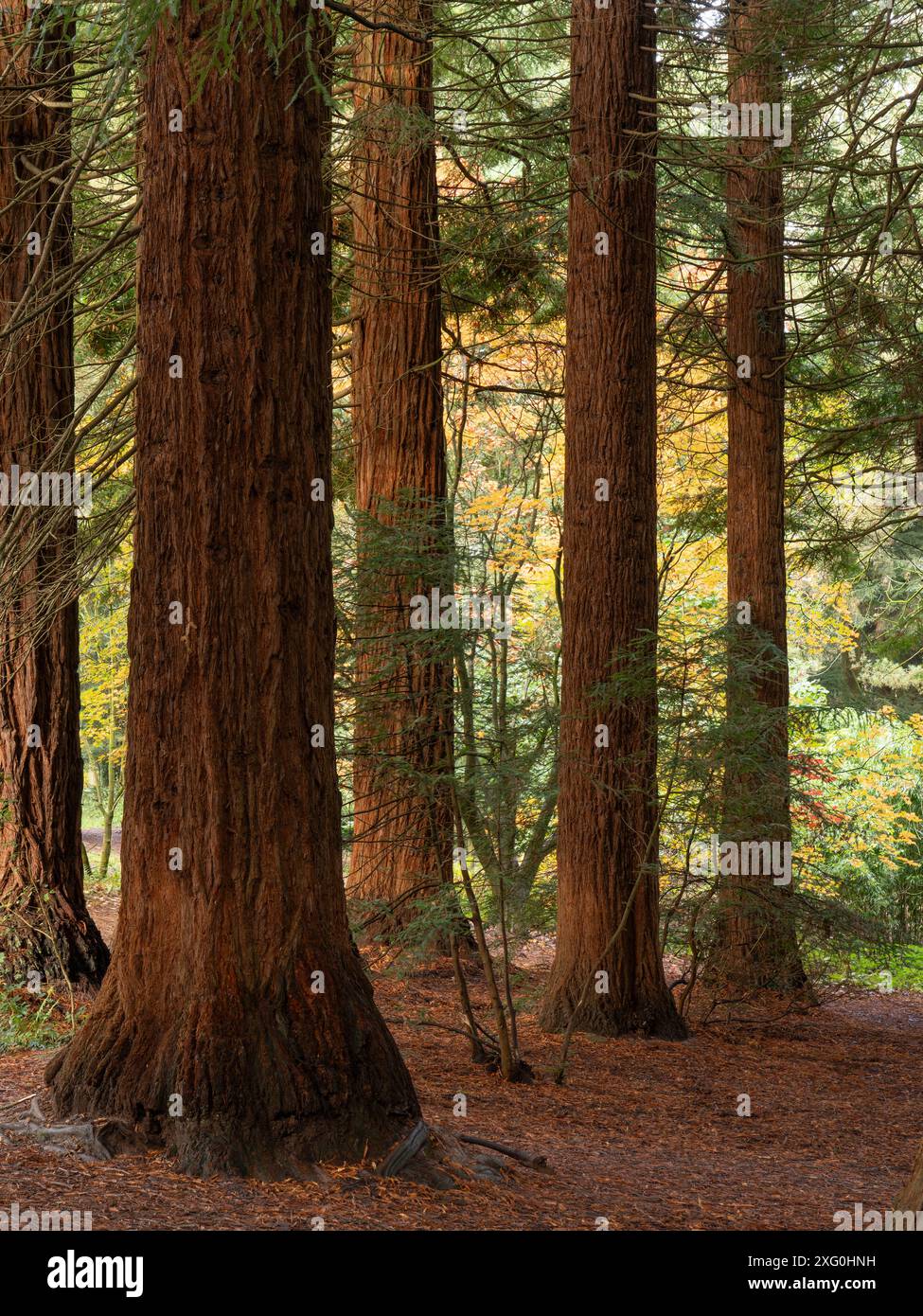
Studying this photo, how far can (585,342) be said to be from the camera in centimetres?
770

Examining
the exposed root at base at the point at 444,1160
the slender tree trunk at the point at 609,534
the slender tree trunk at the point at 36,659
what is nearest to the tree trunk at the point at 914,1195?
the exposed root at base at the point at 444,1160

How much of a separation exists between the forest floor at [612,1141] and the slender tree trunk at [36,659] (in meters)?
1.20

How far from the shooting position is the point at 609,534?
25.0ft

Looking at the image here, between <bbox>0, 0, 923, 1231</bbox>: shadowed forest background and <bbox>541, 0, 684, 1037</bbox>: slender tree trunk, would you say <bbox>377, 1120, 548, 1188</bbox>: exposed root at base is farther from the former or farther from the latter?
<bbox>541, 0, 684, 1037</bbox>: slender tree trunk

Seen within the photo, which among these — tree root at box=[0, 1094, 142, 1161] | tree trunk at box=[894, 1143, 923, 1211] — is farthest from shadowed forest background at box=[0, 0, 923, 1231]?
tree trunk at box=[894, 1143, 923, 1211]

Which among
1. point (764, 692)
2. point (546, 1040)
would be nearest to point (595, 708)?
point (546, 1040)

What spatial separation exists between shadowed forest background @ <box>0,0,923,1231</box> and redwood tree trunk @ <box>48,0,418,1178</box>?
15 mm

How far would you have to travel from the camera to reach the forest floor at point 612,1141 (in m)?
3.75

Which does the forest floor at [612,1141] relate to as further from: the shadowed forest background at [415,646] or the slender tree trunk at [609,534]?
the slender tree trunk at [609,534]

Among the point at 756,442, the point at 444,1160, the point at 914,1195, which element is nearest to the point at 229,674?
the point at 444,1160

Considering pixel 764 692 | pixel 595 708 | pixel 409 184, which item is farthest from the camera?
pixel 764 692

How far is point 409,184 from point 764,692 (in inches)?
186

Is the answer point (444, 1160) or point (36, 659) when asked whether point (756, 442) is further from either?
point (444, 1160)

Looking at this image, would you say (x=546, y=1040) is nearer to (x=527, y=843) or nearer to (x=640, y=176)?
(x=527, y=843)
